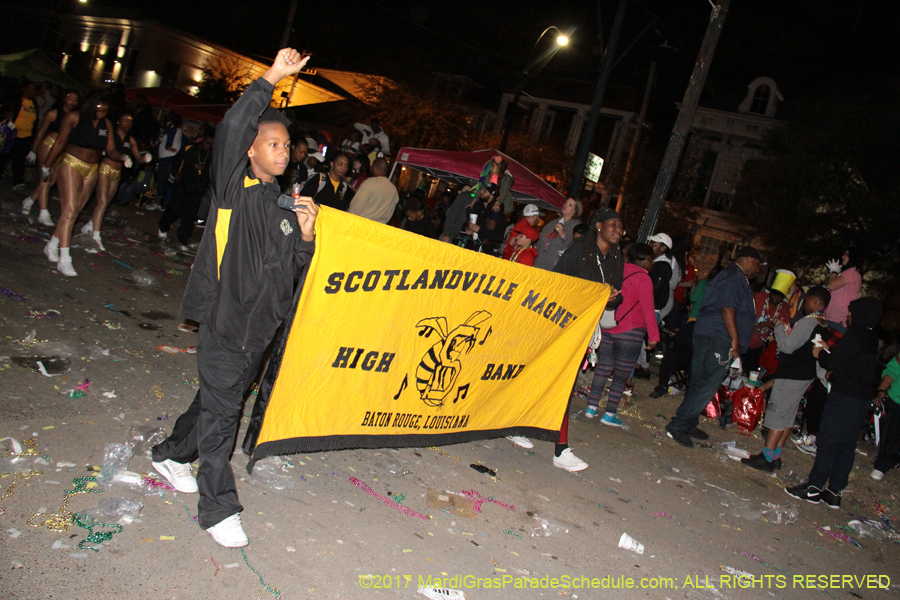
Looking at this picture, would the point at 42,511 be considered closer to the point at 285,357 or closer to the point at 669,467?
the point at 285,357

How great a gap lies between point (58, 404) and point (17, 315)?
1.76 m

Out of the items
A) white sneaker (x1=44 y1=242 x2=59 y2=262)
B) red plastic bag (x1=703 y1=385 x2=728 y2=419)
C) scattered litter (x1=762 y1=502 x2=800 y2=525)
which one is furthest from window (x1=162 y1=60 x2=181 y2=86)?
scattered litter (x1=762 y1=502 x2=800 y2=525)

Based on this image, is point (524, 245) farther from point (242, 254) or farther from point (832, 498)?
point (242, 254)

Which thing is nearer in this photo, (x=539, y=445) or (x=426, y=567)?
(x=426, y=567)

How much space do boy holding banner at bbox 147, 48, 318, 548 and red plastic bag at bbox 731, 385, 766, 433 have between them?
22.0ft

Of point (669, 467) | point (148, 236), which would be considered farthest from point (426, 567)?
point (148, 236)

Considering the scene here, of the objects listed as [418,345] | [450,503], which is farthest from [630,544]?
[418,345]

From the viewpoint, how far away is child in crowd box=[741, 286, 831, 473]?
6.47 meters

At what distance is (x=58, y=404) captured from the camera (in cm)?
405

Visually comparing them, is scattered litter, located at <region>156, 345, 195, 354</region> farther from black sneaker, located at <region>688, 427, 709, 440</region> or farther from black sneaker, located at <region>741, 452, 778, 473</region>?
black sneaker, located at <region>741, 452, 778, 473</region>

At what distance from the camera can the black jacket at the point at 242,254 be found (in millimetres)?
2902

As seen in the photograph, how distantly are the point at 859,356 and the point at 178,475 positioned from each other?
5.89 m

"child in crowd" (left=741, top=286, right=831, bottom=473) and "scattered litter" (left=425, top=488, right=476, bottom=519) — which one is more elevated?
"child in crowd" (left=741, top=286, right=831, bottom=473)

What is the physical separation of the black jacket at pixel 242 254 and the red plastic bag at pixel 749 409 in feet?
22.1
